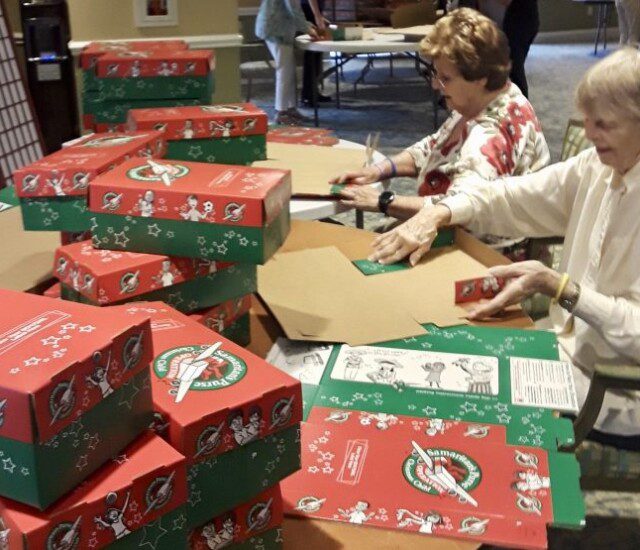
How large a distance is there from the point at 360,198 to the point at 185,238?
973 millimetres

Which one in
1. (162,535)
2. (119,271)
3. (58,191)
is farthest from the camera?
(58,191)

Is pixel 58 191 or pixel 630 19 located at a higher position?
pixel 630 19

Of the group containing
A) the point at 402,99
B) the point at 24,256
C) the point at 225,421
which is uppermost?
the point at 225,421

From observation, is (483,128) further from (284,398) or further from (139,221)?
(284,398)

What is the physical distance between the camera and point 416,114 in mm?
7180

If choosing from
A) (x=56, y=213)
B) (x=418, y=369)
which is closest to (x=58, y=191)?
(x=56, y=213)

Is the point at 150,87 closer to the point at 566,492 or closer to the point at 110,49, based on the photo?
the point at 110,49

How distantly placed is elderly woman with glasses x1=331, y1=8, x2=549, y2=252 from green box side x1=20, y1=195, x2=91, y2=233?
90 cm

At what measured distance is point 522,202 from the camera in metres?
2.11

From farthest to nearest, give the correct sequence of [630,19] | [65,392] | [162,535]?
[630,19] → [162,535] → [65,392]

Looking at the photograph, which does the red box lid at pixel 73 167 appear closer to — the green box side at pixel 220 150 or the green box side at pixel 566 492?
the green box side at pixel 220 150

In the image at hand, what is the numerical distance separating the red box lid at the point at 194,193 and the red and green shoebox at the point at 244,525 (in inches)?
20.7

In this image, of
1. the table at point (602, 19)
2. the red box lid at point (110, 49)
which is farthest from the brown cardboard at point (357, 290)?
the table at point (602, 19)

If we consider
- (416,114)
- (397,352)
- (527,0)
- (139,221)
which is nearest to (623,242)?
(397,352)
